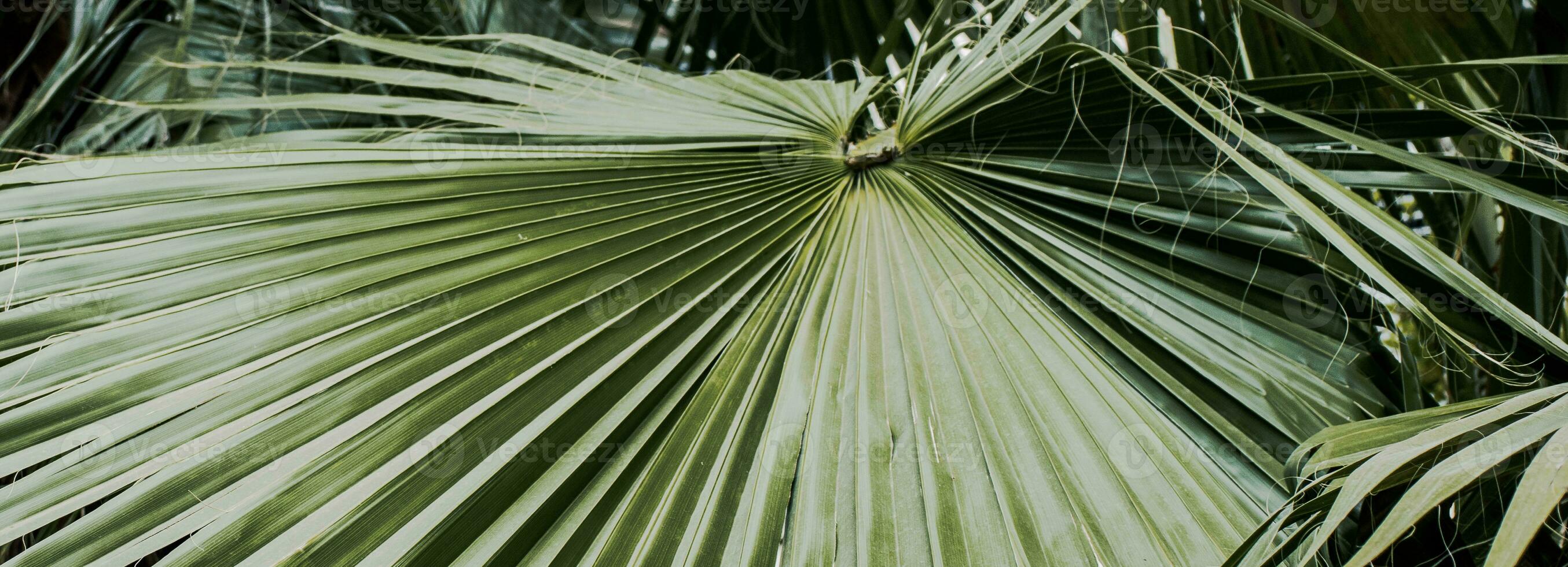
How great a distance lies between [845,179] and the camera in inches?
34.9

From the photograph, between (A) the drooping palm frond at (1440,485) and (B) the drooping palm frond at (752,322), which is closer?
(A) the drooping palm frond at (1440,485)

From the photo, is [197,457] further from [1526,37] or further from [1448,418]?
[1526,37]

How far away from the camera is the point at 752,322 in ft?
2.46

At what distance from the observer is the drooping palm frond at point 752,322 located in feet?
1.81

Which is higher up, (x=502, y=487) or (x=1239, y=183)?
(x=1239, y=183)

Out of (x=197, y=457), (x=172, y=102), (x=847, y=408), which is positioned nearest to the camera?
(x=197, y=457)

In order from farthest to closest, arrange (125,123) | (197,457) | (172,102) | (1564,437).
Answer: (125,123)
(172,102)
(197,457)
(1564,437)

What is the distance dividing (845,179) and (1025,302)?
0.84 ft

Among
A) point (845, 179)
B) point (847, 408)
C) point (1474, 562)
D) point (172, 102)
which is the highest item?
point (172, 102)

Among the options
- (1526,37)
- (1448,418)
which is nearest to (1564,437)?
(1448,418)

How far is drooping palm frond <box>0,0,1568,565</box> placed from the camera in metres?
0.55

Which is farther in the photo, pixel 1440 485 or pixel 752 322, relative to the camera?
pixel 752 322

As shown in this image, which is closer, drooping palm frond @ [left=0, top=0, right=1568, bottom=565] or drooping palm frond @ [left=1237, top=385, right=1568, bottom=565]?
drooping palm frond @ [left=1237, top=385, right=1568, bottom=565]

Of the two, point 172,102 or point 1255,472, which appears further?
point 172,102
